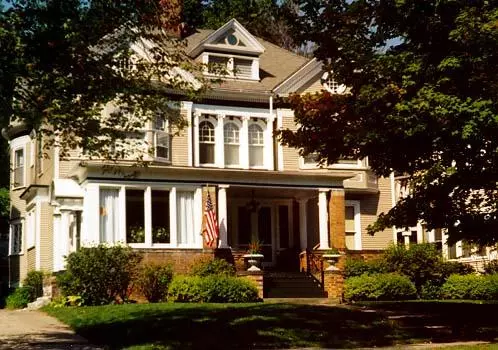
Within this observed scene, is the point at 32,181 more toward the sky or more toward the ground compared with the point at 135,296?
more toward the sky

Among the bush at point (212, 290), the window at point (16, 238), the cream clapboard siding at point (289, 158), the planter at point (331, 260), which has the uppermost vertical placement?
the cream clapboard siding at point (289, 158)

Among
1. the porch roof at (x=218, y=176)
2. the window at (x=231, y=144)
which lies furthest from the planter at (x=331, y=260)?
the window at (x=231, y=144)

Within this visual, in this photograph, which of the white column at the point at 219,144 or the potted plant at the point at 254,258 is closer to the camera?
the potted plant at the point at 254,258

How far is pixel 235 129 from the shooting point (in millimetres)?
30281

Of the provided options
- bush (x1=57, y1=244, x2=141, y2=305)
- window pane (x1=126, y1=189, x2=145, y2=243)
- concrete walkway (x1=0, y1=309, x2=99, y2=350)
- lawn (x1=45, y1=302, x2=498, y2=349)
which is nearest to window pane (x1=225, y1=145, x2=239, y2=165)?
window pane (x1=126, y1=189, x2=145, y2=243)

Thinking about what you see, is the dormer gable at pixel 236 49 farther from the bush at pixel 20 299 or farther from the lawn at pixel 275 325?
the lawn at pixel 275 325

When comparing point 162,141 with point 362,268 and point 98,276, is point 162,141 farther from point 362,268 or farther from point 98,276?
point 362,268

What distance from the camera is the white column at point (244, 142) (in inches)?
1175

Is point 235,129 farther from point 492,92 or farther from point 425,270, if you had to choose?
point 492,92

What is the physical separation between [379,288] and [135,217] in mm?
8627

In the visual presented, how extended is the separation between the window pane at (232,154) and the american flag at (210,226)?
385cm

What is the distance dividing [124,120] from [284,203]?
1825 cm

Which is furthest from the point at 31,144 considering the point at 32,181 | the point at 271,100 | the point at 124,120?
the point at 124,120

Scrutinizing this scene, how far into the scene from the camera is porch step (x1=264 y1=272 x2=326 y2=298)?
24913mm
